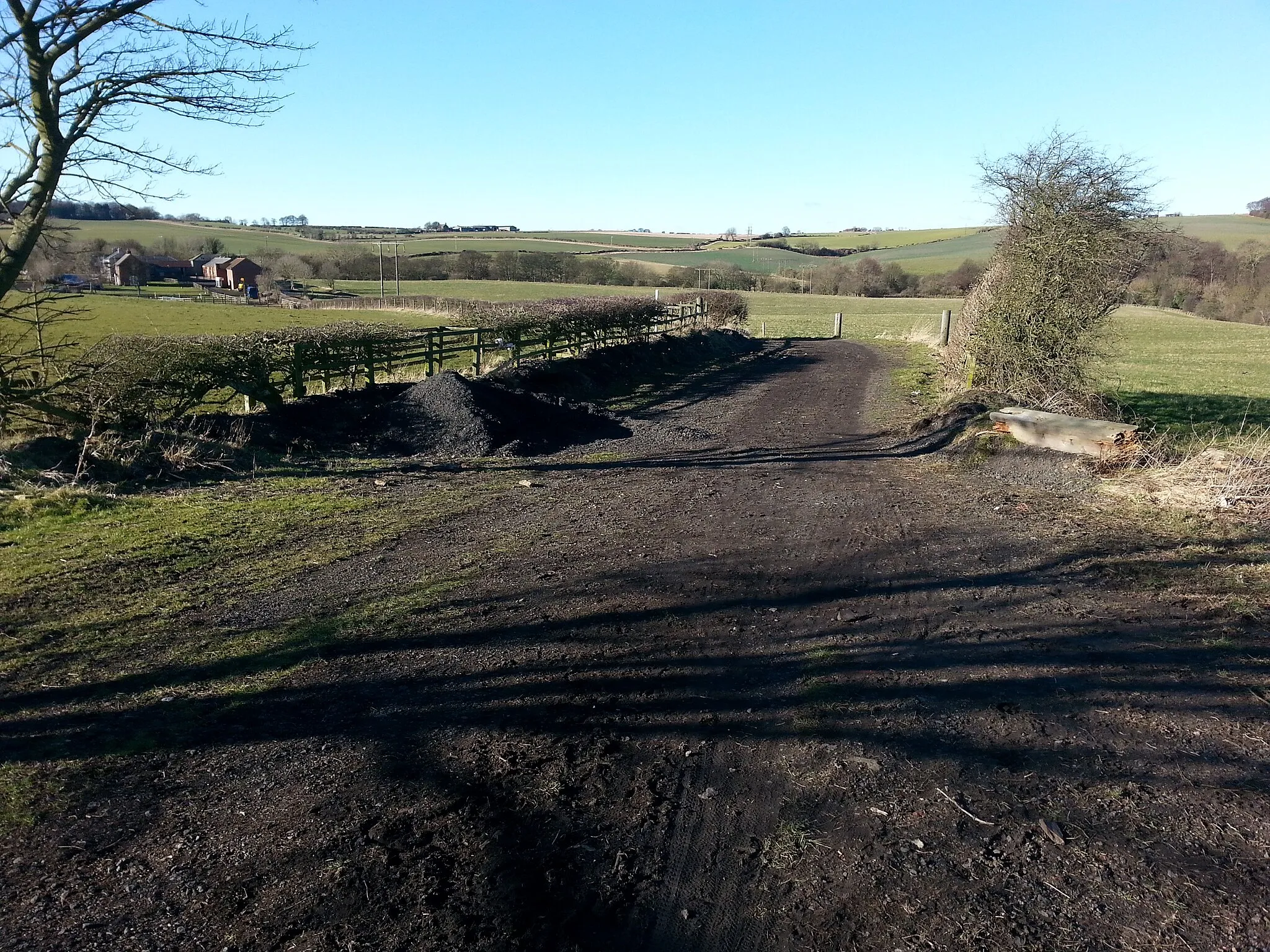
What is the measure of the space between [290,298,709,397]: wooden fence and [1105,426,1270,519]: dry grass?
11.6 m

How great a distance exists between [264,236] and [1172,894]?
368 feet

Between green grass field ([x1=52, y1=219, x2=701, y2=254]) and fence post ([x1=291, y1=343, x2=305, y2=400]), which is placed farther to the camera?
green grass field ([x1=52, y1=219, x2=701, y2=254])

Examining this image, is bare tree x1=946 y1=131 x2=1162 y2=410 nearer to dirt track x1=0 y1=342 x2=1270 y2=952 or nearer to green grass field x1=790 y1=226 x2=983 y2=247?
dirt track x1=0 y1=342 x2=1270 y2=952

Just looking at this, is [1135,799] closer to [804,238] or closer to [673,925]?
[673,925]

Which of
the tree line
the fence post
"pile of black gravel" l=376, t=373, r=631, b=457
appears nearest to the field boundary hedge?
the fence post

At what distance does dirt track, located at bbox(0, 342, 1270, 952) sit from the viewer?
2854mm

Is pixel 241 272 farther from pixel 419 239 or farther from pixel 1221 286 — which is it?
pixel 1221 286

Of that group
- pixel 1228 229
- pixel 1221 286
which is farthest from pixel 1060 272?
pixel 1228 229

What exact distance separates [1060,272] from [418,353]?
11922mm

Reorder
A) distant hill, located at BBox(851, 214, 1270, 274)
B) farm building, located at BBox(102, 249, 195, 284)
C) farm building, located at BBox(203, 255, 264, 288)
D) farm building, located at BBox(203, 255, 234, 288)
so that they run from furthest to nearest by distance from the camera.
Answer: distant hill, located at BBox(851, 214, 1270, 274)
farm building, located at BBox(203, 255, 234, 288)
farm building, located at BBox(203, 255, 264, 288)
farm building, located at BBox(102, 249, 195, 284)

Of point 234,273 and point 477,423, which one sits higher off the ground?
point 234,273

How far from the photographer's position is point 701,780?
3.69 metres

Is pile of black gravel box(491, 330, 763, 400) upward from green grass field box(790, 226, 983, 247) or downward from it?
downward

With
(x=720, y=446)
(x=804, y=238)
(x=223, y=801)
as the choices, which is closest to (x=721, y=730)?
(x=223, y=801)
